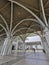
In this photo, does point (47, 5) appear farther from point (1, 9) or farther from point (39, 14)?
point (1, 9)

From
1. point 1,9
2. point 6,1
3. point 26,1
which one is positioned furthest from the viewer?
point 1,9

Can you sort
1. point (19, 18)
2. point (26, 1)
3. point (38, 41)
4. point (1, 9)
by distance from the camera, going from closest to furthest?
point (26, 1), point (1, 9), point (19, 18), point (38, 41)

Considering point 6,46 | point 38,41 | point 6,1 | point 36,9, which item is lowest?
point 6,46

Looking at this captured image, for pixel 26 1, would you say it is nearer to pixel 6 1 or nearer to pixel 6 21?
pixel 6 1

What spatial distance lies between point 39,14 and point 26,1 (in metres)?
4.44

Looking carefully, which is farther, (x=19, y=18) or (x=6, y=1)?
(x=19, y=18)

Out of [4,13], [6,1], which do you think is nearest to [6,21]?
[4,13]

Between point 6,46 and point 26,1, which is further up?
point 26,1

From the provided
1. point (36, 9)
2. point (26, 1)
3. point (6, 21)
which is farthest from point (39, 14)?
point (6, 21)

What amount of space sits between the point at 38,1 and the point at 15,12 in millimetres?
5596

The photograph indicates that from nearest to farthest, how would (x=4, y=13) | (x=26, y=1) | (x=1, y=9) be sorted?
(x=26, y=1), (x=1, y=9), (x=4, y=13)

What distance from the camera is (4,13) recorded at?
20797 millimetres

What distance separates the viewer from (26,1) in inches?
651

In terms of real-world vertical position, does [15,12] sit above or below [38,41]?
above
